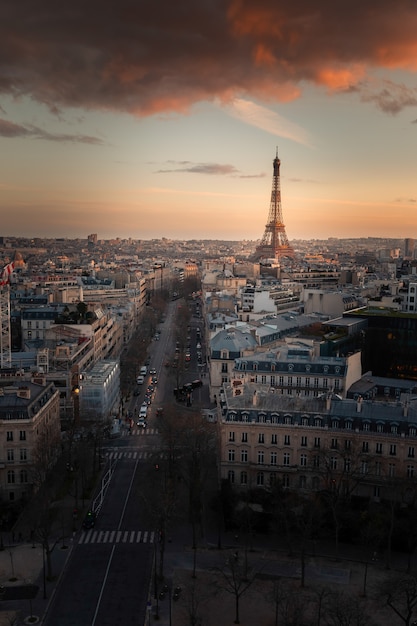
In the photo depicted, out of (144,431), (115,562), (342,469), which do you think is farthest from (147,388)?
(115,562)

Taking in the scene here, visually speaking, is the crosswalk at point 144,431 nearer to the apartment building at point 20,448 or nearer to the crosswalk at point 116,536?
the apartment building at point 20,448

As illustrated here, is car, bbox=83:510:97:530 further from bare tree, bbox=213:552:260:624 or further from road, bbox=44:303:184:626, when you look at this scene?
bare tree, bbox=213:552:260:624

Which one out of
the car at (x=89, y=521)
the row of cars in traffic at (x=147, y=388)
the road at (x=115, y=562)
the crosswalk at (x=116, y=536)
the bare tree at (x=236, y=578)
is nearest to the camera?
the bare tree at (x=236, y=578)

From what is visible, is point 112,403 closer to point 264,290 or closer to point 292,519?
point 292,519

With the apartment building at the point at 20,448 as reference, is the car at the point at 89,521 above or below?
below

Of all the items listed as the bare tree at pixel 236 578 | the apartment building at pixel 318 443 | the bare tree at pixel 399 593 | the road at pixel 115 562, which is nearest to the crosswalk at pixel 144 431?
the road at pixel 115 562

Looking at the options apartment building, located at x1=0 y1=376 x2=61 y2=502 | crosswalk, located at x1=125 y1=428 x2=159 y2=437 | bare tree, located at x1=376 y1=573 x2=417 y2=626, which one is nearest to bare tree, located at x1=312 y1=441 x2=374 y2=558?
bare tree, located at x1=376 y1=573 x2=417 y2=626

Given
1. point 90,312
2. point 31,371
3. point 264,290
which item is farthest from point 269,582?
point 264,290
